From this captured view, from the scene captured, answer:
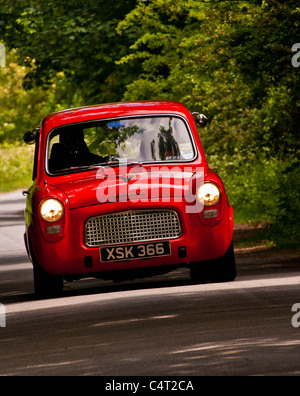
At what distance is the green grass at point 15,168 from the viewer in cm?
6281

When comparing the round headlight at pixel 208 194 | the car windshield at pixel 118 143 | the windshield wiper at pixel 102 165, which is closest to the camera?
the round headlight at pixel 208 194

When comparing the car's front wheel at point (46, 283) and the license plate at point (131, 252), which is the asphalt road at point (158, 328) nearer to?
the car's front wheel at point (46, 283)

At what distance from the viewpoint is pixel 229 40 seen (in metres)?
17.3

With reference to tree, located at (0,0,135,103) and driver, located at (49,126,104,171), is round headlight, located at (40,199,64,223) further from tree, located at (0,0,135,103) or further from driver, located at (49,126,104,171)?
tree, located at (0,0,135,103)

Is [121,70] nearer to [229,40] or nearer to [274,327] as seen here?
[229,40]

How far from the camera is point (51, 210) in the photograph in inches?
458

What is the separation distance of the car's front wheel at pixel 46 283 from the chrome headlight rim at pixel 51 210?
2.34 feet

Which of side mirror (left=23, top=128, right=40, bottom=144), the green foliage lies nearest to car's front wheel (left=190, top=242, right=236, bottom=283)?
side mirror (left=23, top=128, right=40, bottom=144)

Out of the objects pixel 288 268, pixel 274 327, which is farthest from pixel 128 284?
pixel 274 327

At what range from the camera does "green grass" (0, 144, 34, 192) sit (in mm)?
62812

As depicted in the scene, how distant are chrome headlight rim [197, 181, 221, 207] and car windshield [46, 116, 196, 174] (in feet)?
3.00

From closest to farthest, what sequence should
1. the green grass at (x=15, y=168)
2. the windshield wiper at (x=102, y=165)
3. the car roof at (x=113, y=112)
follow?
the windshield wiper at (x=102, y=165), the car roof at (x=113, y=112), the green grass at (x=15, y=168)

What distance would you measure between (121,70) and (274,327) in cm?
2407

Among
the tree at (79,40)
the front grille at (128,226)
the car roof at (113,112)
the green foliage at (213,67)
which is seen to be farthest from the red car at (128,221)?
the tree at (79,40)
